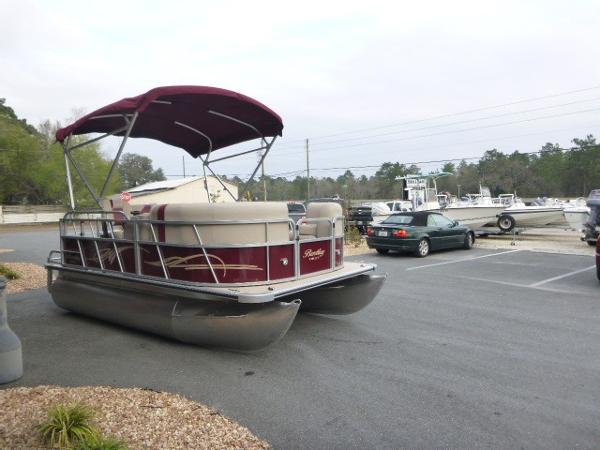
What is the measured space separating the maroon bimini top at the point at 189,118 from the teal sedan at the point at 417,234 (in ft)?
23.3

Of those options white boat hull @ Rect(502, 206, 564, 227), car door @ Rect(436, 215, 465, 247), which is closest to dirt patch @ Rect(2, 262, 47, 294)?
car door @ Rect(436, 215, 465, 247)

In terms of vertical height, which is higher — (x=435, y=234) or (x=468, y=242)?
(x=435, y=234)

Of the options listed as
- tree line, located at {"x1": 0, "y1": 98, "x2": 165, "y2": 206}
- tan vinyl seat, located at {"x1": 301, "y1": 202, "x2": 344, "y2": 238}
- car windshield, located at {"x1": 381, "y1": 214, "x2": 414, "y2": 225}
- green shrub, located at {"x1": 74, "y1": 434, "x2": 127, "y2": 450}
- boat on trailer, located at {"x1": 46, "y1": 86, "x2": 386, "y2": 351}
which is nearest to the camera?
green shrub, located at {"x1": 74, "y1": 434, "x2": 127, "y2": 450}

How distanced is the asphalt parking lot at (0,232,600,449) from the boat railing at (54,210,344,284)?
0.87 m

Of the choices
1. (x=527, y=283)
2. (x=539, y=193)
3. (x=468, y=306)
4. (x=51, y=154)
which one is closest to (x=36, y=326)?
(x=468, y=306)

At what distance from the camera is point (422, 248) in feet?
45.0

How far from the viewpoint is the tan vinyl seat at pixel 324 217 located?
620 centimetres

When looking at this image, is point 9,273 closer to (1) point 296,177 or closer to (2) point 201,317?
(2) point 201,317

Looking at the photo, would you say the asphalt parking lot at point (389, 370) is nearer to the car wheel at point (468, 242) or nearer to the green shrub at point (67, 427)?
the green shrub at point (67, 427)

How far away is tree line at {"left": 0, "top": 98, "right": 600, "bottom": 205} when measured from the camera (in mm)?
44812

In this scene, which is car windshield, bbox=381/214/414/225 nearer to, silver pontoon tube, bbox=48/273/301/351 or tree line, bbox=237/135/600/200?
silver pontoon tube, bbox=48/273/301/351

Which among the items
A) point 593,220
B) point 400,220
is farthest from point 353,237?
point 593,220

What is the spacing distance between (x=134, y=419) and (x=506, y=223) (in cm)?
2037

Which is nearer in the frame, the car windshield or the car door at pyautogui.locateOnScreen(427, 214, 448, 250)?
the car door at pyautogui.locateOnScreen(427, 214, 448, 250)
